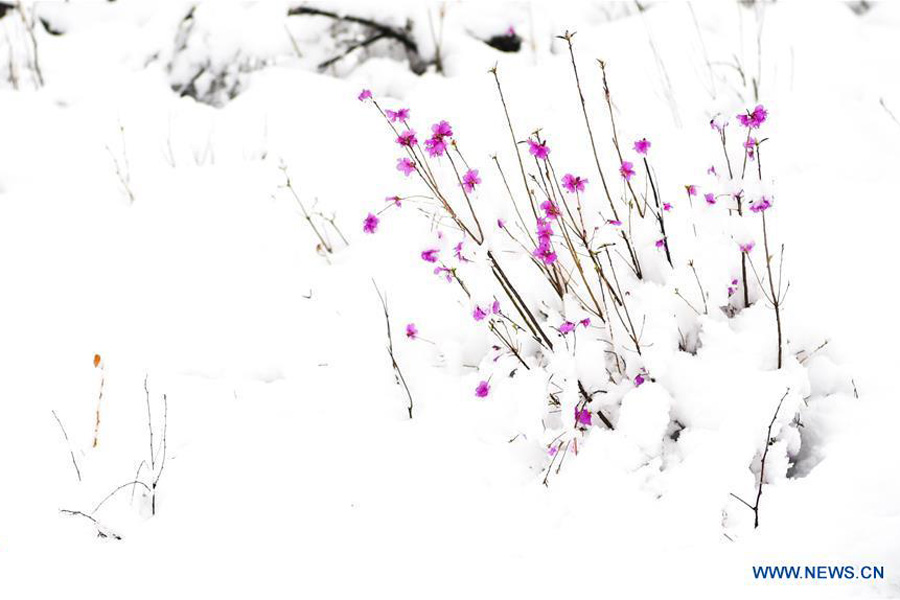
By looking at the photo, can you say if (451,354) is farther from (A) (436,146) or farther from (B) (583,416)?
(A) (436,146)

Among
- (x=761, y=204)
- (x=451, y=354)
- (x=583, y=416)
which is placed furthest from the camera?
(x=451, y=354)

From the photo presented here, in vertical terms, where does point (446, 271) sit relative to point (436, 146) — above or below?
below

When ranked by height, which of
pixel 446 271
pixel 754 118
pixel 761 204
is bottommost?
pixel 446 271

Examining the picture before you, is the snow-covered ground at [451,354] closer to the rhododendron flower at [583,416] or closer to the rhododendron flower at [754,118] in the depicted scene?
the rhododendron flower at [583,416]

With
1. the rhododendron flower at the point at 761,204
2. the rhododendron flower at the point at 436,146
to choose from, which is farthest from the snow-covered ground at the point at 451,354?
the rhododendron flower at the point at 436,146

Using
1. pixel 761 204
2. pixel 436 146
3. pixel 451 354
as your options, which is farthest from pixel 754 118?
pixel 451 354

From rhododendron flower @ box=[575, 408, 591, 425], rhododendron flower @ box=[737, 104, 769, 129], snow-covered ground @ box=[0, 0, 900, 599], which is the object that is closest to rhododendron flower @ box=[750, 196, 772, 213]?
snow-covered ground @ box=[0, 0, 900, 599]

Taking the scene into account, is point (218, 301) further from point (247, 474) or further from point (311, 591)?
point (311, 591)

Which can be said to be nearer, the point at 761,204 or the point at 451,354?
the point at 761,204

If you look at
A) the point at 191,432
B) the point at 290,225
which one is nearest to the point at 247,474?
the point at 191,432
